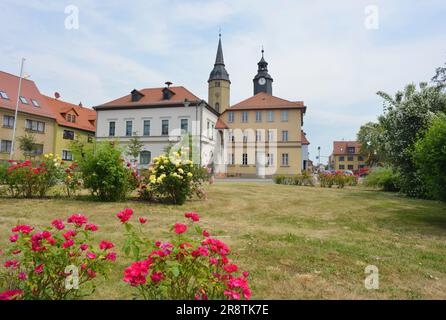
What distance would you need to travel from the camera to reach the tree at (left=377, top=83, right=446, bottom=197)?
45.2 feet

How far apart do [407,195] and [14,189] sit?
17.5 meters

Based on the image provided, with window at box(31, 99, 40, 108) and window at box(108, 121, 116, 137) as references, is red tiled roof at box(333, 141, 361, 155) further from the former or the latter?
window at box(31, 99, 40, 108)

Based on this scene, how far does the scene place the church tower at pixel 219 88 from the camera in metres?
47.9

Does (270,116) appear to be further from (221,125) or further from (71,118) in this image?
(71,118)

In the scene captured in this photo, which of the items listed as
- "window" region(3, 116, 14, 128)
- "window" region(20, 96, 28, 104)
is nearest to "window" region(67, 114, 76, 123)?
"window" region(20, 96, 28, 104)

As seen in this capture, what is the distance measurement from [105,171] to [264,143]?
34.0 m

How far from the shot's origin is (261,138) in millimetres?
41844

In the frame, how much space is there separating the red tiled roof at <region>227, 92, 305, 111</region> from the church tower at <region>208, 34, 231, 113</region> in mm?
4848

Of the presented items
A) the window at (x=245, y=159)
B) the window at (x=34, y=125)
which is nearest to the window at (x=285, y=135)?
the window at (x=245, y=159)

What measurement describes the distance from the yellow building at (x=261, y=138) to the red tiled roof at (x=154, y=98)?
6.78m

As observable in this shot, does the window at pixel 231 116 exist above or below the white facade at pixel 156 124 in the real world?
above

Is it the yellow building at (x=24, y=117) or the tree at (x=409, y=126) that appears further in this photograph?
the yellow building at (x=24, y=117)

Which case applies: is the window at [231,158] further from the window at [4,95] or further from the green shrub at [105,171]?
the green shrub at [105,171]

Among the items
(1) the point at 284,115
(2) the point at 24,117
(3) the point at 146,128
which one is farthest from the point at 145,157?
(1) the point at 284,115
